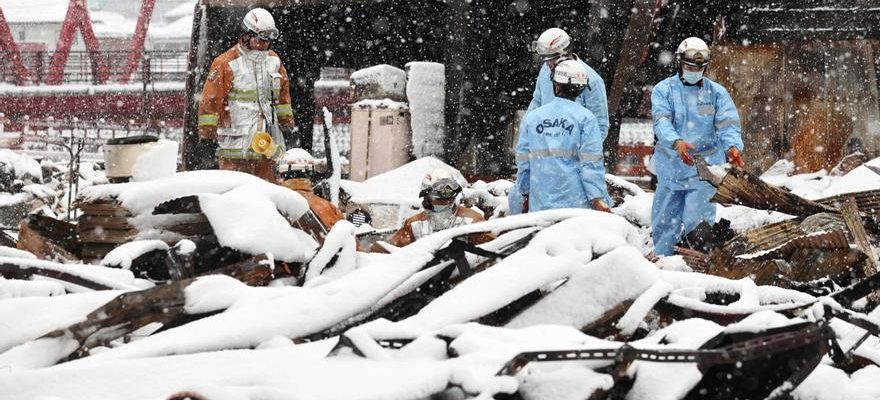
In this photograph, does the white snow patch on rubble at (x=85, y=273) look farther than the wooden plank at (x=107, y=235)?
No

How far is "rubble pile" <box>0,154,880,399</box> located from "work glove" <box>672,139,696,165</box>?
3.50 m

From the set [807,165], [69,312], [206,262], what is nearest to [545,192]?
[206,262]

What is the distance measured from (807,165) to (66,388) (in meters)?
9.64

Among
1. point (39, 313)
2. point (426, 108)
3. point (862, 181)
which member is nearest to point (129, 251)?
point (39, 313)

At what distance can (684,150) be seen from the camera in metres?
6.94

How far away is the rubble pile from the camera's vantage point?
193cm

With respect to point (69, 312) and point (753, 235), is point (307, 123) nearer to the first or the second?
point (753, 235)

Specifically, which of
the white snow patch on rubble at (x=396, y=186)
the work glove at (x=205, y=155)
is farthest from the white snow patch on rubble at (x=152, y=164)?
the work glove at (x=205, y=155)

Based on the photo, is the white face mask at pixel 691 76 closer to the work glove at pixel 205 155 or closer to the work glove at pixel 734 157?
the work glove at pixel 734 157

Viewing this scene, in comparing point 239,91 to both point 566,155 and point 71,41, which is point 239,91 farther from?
point 71,41

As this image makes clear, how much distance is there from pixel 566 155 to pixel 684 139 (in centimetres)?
165

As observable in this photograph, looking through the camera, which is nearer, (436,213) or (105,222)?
(105,222)

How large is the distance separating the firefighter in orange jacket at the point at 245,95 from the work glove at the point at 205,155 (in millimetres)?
3258

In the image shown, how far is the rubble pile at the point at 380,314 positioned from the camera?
76.1 inches
